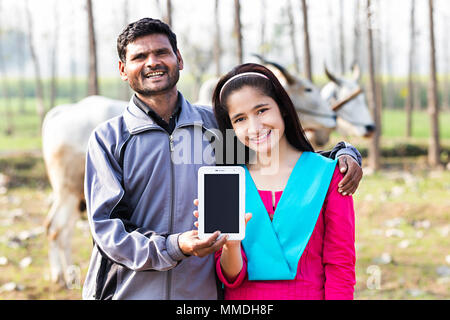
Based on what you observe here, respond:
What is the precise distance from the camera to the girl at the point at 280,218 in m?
1.83

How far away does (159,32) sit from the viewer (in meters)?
2.05

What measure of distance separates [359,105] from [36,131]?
16.4 m

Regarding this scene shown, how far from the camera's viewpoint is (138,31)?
6.64ft

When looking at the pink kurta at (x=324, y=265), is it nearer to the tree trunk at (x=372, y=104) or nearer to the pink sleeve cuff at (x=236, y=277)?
the pink sleeve cuff at (x=236, y=277)

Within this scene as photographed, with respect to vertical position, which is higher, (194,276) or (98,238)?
(98,238)

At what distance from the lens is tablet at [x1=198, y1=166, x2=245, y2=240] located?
5.52 feet

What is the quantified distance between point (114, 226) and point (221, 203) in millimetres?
436

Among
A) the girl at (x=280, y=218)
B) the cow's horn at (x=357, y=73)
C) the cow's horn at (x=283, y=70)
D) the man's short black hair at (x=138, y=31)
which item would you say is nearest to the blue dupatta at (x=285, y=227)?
the girl at (x=280, y=218)

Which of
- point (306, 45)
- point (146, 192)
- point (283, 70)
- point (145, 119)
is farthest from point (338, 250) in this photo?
point (306, 45)

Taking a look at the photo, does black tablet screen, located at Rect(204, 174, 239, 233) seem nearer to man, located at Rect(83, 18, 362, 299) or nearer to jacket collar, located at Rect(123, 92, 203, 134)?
man, located at Rect(83, 18, 362, 299)

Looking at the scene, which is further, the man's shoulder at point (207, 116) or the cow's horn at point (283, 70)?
the cow's horn at point (283, 70)

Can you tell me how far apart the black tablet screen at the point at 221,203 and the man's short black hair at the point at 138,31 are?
716 mm
